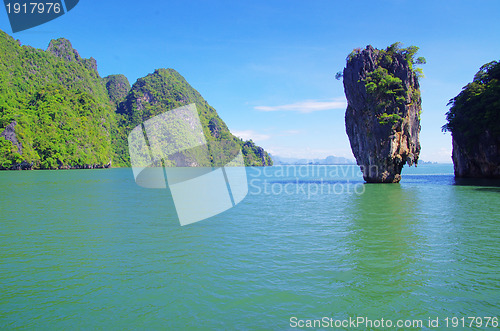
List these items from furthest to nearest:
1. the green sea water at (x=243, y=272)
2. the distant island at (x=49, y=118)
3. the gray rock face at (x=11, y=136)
Answer: the distant island at (x=49, y=118) < the gray rock face at (x=11, y=136) < the green sea water at (x=243, y=272)

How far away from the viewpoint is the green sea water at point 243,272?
271 inches

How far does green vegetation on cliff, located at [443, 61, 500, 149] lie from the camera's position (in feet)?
132

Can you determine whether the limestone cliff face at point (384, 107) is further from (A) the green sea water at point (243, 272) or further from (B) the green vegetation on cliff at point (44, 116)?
(B) the green vegetation on cliff at point (44, 116)

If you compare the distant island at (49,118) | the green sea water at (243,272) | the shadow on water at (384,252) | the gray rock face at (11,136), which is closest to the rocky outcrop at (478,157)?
the shadow on water at (384,252)

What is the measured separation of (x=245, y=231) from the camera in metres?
15.3

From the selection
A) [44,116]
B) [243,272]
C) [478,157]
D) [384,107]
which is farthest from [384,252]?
[44,116]

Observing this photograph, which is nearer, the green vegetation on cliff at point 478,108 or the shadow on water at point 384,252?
the shadow on water at point 384,252

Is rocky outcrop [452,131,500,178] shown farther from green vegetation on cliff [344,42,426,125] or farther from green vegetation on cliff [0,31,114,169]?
green vegetation on cliff [0,31,114,169]

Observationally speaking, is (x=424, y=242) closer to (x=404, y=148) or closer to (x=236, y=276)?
(x=236, y=276)

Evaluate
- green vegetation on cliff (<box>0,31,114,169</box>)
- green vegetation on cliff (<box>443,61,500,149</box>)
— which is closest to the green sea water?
green vegetation on cliff (<box>443,61,500,149</box>)

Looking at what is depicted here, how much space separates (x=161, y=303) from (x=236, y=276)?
240cm

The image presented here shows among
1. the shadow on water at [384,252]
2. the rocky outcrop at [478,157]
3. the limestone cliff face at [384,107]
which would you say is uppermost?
the limestone cliff face at [384,107]

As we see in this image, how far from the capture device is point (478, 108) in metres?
42.5

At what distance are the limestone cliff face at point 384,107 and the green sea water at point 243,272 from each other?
74.2ft
